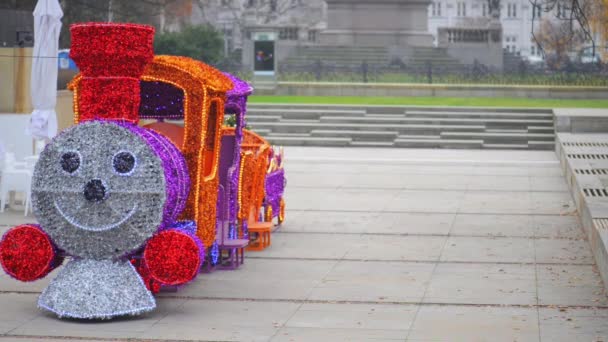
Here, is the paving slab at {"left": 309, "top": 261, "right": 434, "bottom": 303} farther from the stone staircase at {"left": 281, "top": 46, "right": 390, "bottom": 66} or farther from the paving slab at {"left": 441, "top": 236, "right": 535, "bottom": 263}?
the stone staircase at {"left": 281, "top": 46, "right": 390, "bottom": 66}

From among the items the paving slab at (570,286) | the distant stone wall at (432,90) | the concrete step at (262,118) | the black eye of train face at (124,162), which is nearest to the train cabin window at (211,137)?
the black eye of train face at (124,162)

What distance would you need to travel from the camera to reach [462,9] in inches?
4811

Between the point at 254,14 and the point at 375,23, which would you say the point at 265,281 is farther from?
the point at 254,14

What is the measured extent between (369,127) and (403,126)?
93 cm

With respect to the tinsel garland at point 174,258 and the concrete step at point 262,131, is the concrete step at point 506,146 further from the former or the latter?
the tinsel garland at point 174,258

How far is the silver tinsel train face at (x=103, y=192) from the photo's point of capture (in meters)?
11.3

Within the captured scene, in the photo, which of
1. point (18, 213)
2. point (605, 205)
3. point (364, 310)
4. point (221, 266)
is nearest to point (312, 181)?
point (18, 213)

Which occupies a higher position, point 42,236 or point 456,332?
point 42,236

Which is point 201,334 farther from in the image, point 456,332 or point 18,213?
point 18,213

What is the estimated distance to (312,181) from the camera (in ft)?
78.5

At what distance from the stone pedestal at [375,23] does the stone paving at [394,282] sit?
30985 mm

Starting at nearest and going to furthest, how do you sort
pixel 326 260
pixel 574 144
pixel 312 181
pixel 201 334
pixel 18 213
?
pixel 201 334, pixel 326 260, pixel 18 213, pixel 312 181, pixel 574 144

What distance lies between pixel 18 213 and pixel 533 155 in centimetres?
1550

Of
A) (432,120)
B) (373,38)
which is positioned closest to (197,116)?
(432,120)
